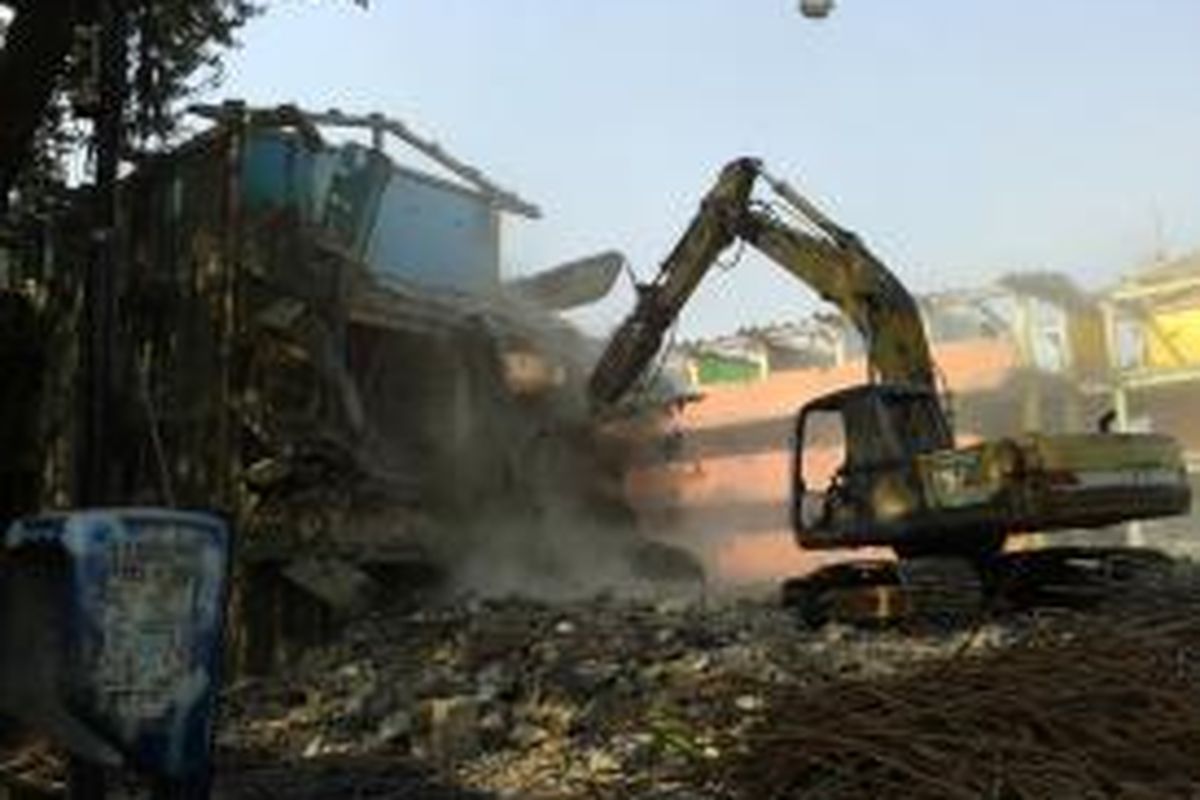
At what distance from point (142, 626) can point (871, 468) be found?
9.61 metres

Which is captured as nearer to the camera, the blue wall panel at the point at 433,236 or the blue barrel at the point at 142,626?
the blue barrel at the point at 142,626

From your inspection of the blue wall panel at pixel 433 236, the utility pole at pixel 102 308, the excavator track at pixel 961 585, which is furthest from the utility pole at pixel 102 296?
the blue wall panel at pixel 433 236

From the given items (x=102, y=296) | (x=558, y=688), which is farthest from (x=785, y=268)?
(x=102, y=296)

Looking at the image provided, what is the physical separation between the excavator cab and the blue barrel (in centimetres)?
910

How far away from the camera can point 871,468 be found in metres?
15.4

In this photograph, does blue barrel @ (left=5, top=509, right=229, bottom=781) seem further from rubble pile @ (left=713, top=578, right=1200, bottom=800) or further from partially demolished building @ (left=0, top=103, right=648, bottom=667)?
partially demolished building @ (left=0, top=103, right=648, bottom=667)

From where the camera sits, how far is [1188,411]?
31984 millimetres

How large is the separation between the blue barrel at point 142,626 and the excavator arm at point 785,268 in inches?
415

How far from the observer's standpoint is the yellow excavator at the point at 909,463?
14391 mm

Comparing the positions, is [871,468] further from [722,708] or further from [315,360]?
[315,360]

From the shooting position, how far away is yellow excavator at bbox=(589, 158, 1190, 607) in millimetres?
14391

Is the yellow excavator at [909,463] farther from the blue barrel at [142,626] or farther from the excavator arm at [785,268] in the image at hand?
the blue barrel at [142,626]

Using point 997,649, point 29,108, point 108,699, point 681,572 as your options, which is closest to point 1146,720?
point 997,649

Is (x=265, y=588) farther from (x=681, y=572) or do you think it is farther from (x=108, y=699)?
(x=108, y=699)
